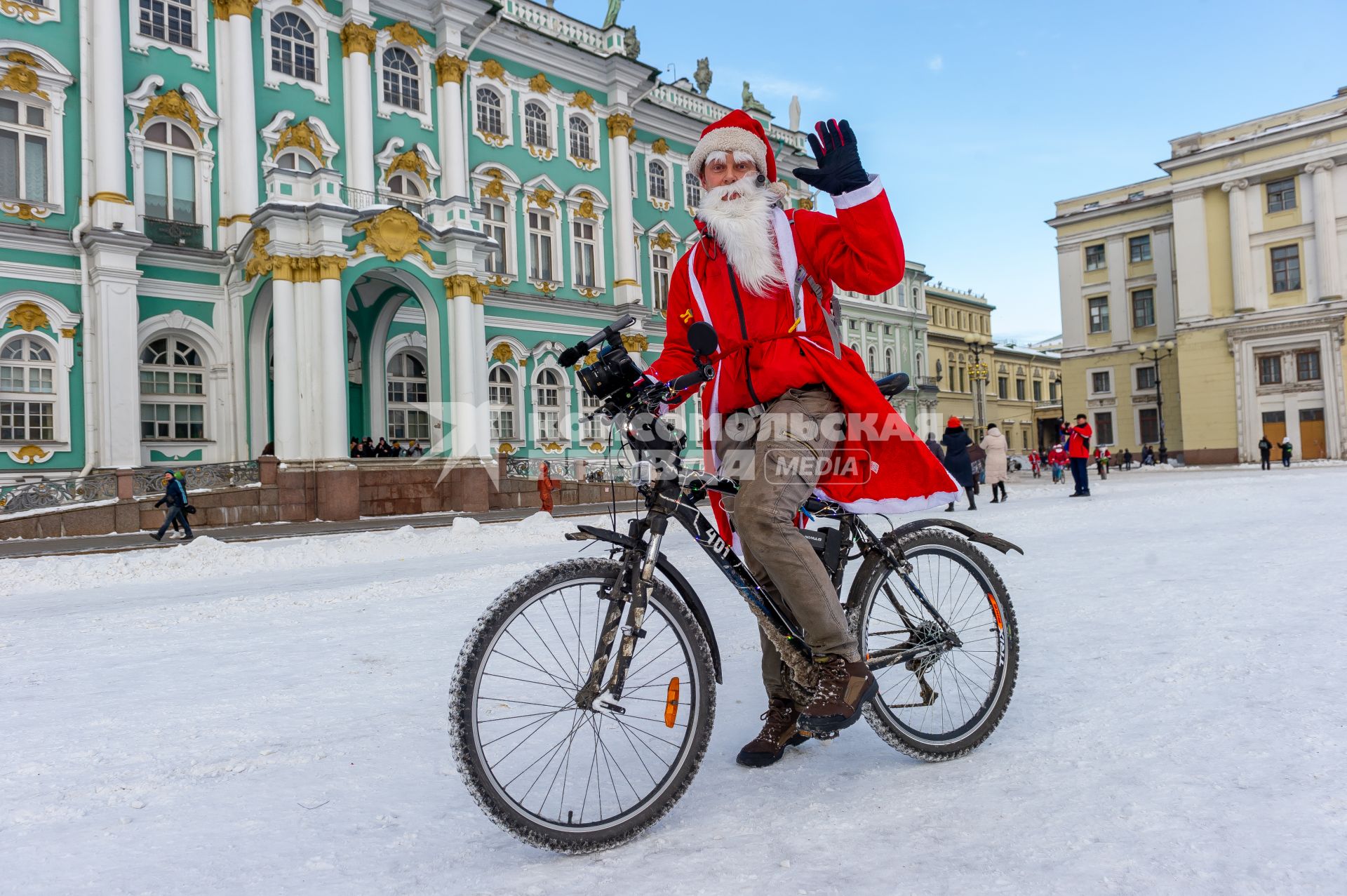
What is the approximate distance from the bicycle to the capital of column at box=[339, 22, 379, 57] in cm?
2455

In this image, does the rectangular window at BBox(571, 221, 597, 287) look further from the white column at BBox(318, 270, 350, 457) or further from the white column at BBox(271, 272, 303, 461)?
the white column at BBox(271, 272, 303, 461)

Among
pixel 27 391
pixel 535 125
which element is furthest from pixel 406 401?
pixel 535 125

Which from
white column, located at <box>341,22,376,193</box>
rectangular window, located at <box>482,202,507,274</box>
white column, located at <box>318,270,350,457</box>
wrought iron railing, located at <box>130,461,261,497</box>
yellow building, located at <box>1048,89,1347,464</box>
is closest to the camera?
wrought iron railing, located at <box>130,461,261,497</box>

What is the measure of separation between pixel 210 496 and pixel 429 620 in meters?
14.2

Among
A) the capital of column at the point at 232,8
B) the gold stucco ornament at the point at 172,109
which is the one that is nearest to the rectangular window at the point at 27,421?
the gold stucco ornament at the point at 172,109

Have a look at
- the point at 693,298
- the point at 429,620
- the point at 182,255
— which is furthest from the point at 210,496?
the point at 693,298

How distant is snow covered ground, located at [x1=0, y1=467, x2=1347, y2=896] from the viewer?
2.06 m

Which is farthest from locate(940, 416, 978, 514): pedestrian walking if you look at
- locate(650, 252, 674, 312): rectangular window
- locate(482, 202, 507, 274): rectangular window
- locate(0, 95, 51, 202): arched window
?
locate(0, 95, 51, 202): arched window

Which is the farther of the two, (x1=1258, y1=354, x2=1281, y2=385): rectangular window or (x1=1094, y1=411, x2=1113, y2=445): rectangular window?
(x1=1094, y1=411, x2=1113, y2=445): rectangular window

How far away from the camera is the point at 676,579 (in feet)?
8.21

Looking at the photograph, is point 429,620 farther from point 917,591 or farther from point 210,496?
point 210,496

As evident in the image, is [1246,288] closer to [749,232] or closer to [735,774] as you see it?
[749,232]

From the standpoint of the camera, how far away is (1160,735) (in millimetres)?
2871

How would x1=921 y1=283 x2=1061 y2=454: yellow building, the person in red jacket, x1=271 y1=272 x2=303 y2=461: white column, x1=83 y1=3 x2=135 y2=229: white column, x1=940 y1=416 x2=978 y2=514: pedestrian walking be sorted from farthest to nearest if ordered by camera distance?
x1=921 y1=283 x2=1061 y2=454: yellow building, x1=271 y1=272 x2=303 y2=461: white column, x1=83 y1=3 x2=135 y2=229: white column, the person in red jacket, x1=940 y1=416 x2=978 y2=514: pedestrian walking
